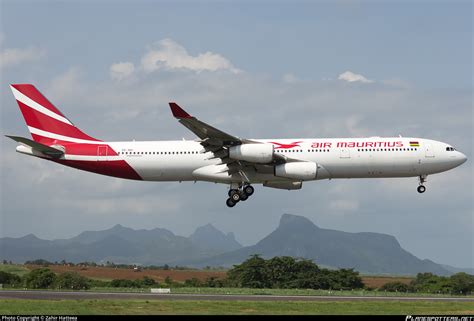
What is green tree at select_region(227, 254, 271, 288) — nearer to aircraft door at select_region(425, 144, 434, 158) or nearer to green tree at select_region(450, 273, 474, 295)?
green tree at select_region(450, 273, 474, 295)

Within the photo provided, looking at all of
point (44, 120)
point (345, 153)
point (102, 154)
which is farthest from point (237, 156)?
point (44, 120)

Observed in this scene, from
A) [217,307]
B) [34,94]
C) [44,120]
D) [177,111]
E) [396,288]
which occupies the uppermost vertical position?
[34,94]

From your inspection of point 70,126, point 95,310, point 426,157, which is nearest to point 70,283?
point 70,126

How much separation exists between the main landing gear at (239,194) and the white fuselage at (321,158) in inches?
27.8

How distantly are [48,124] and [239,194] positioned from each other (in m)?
16.8

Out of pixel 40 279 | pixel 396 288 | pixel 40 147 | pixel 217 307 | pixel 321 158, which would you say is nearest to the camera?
pixel 217 307

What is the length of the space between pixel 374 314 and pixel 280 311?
4667 mm

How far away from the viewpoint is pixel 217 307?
4153cm

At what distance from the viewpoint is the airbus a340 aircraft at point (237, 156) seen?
188 feet

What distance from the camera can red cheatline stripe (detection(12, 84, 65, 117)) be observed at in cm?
6562

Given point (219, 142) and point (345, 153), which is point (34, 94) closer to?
point (219, 142)

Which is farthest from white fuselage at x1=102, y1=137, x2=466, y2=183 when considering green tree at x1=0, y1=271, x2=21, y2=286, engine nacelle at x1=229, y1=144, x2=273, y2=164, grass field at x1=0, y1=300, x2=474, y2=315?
green tree at x1=0, y1=271, x2=21, y2=286

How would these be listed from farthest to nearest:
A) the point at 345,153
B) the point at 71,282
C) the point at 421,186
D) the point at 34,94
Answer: the point at 34,94
the point at 71,282
the point at 421,186
the point at 345,153

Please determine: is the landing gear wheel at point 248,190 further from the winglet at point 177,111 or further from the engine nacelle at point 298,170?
the winglet at point 177,111
